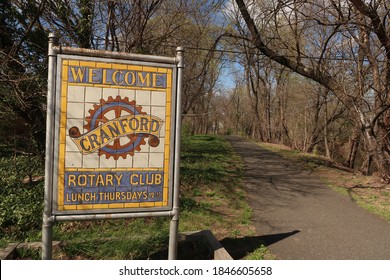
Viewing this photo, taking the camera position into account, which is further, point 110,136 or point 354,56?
point 354,56

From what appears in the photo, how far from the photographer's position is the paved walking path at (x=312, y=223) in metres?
4.21

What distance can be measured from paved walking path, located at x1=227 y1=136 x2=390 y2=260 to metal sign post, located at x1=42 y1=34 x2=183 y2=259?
1.96m

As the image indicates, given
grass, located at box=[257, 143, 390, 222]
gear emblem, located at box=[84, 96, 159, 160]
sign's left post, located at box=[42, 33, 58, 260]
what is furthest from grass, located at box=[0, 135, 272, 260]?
grass, located at box=[257, 143, 390, 222]

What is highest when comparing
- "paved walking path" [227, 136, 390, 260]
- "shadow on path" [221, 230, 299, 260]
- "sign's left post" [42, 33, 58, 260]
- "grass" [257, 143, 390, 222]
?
"sign's left post" [42, 33, 58, 260]

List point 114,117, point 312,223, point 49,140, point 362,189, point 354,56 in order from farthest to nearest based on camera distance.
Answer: point 354,56
point 362,189
point 312,223
point 114,117
point 49,140

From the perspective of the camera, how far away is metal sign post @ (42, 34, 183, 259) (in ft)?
10.5

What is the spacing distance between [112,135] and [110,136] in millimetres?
24

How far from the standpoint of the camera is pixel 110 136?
3.32 metres

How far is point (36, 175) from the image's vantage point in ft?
25.3

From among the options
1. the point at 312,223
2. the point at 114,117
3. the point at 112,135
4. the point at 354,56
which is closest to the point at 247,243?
the point at 312,223

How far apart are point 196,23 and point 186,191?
660cm

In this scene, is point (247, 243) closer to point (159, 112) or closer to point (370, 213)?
point (159, 112)

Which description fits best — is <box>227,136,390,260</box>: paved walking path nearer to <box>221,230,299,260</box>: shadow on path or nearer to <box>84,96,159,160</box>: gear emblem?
<box>221,230,299,260</box>: shadow on path

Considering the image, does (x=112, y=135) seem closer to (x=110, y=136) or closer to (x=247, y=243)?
(x=110, y=136)
